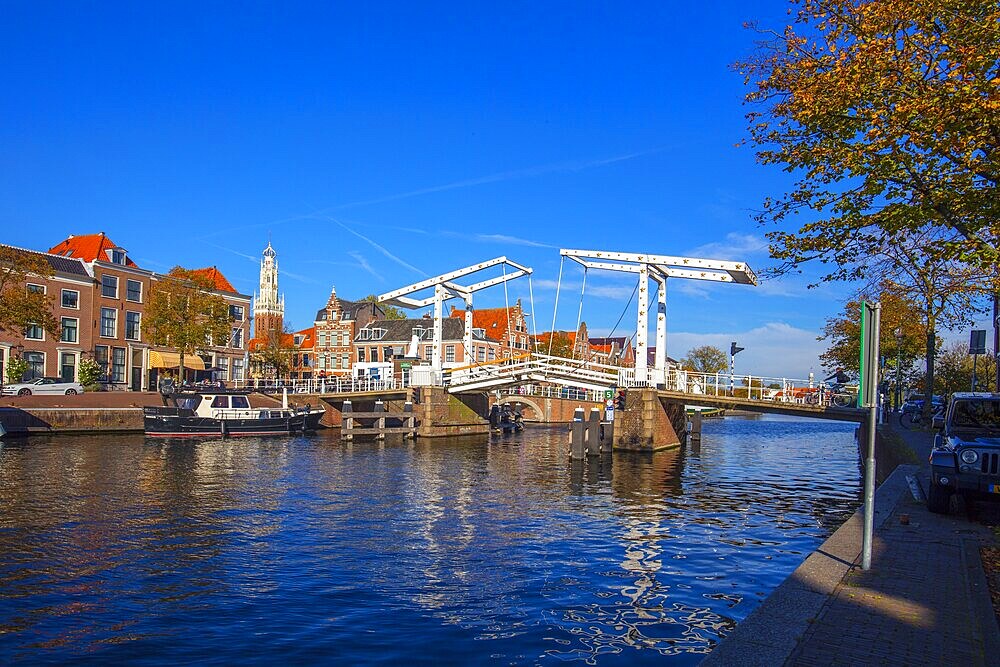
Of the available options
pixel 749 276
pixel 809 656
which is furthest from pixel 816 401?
pixel 809 656

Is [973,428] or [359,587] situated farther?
[973,428]

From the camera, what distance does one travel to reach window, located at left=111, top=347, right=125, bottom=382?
52625 mm

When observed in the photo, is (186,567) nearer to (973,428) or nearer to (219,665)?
(219,665)

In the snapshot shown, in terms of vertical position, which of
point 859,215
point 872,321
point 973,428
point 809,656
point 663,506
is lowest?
point 663,506

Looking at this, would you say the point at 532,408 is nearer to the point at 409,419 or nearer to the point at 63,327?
the point at 409,419

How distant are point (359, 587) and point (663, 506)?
10482 millimetres

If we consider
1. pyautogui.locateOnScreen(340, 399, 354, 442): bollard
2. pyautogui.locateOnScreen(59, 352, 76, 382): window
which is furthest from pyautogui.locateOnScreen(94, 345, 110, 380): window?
pyautogui.locateOnScreen(340, 399, 354, 442): bollard

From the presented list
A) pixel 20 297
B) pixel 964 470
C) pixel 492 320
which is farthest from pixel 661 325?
pixel 492 320

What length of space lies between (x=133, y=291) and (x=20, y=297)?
607 inches

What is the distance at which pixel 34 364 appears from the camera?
157ft

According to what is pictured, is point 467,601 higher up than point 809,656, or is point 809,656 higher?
point 809,656

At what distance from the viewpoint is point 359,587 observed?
11164mm

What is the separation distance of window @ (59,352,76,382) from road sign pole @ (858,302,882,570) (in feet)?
166

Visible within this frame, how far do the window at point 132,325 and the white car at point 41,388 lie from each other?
31.1 ft
